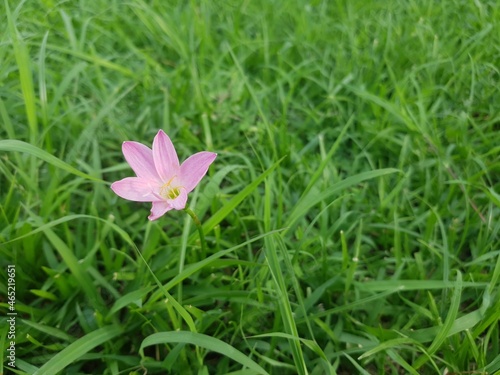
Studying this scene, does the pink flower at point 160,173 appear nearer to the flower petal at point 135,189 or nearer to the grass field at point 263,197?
the flower petal at point 135,189

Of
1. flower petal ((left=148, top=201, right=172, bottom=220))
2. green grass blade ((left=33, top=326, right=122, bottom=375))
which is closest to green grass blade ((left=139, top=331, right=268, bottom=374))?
green grass blade ((left=33, top=326, right=122, bottom=375))

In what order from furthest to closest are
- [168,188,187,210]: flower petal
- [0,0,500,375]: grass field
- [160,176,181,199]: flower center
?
1. [0,0,500,375]: grass field
2. [160,176,181,199]: flower center
3. [168,188,187,210]: flower petal

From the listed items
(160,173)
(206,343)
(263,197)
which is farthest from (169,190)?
(263,197)

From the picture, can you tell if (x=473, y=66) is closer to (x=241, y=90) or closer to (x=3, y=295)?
(x=241, y=90)

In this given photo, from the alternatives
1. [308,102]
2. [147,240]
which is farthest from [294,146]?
[147,240]

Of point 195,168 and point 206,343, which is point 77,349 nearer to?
point 206,343

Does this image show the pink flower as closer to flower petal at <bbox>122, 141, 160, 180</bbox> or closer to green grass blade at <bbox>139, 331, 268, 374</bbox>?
flower petal at <bbox>122, 141, 160, 180</bbox>
